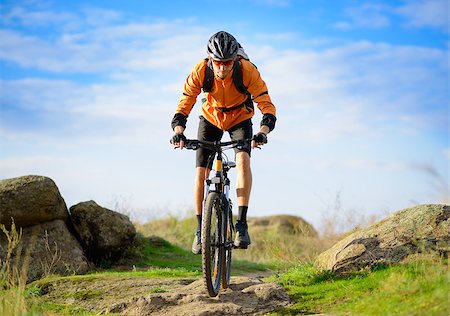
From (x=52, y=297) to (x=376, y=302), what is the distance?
4.92 meters

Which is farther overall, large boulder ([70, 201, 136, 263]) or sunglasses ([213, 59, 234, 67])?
large boulder ([70, 201, 136, 263])

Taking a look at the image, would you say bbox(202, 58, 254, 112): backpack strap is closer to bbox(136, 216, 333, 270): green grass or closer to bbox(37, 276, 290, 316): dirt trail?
bbox(37, 276, 290, 316): dirt trail

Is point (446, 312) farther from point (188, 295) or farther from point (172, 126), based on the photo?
point (172, 126)

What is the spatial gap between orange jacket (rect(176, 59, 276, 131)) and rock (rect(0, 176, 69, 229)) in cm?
534

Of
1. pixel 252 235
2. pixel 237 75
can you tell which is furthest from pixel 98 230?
pixel 252 235

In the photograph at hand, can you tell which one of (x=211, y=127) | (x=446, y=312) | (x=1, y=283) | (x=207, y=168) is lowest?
(x=446, y=312)

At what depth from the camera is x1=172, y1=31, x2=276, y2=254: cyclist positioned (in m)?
7.08

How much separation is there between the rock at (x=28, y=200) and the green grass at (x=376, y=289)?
18.5ft

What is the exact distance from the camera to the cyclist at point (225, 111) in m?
7.08

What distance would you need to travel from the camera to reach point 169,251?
47.9 ft

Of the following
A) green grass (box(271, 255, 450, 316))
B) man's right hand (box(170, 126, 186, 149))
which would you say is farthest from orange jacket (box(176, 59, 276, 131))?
green grass (box(271, 255, 450, 316))

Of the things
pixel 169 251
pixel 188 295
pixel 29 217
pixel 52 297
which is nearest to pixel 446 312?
pixel 188 295

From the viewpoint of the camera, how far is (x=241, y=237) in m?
7.02

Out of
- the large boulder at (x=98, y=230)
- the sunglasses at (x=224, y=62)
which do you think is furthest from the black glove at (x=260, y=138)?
the large boulder at (x=98, y=230)
